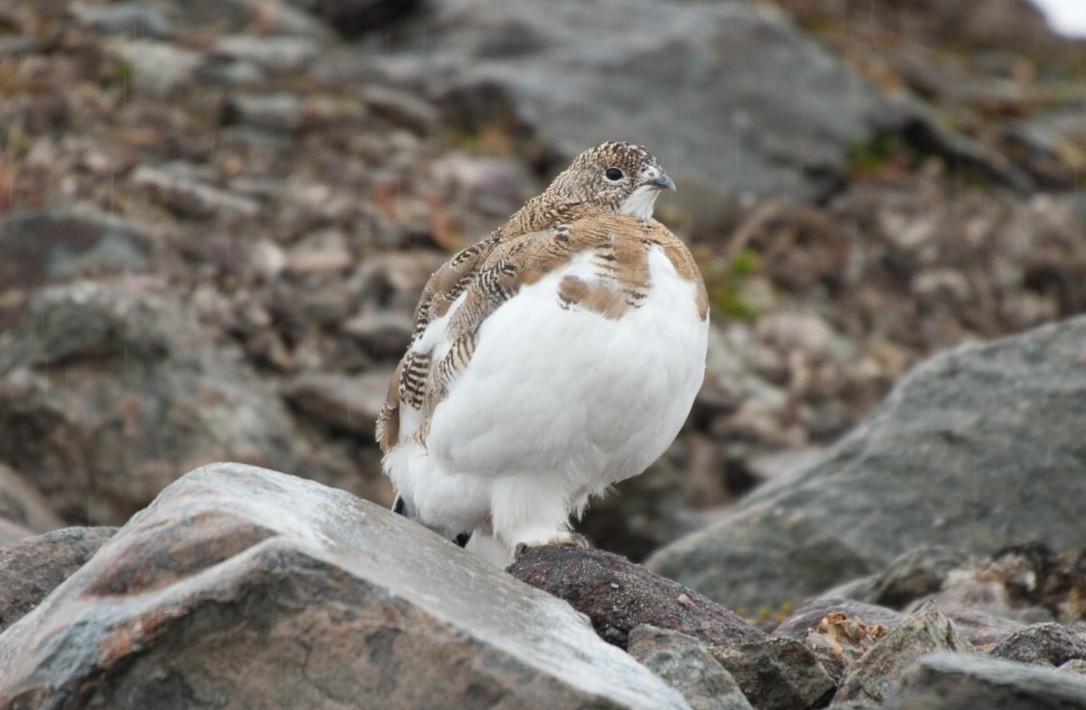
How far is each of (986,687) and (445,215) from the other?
26.7 feet

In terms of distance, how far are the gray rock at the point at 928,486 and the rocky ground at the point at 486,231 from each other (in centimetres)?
2

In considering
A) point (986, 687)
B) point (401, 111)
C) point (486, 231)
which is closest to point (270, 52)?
point (401, 111)

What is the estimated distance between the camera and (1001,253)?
12.6 meters

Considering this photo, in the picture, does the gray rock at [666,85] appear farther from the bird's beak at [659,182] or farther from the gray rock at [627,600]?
the gray rock at [627,600]

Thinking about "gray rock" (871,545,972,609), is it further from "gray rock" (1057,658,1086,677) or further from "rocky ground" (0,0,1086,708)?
"gray rock" (1057,658,1086,677)

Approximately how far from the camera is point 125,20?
1252 centimetres

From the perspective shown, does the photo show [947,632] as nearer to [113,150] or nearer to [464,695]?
[464,695]

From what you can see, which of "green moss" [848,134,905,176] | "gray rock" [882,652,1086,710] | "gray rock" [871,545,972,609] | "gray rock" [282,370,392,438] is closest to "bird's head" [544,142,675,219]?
"gray rock" [871,545,972,609]

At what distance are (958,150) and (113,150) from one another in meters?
7.45

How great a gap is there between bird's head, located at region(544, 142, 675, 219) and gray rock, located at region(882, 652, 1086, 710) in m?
2.86

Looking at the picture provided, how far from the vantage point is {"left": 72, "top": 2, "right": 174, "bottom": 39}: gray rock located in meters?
12.4

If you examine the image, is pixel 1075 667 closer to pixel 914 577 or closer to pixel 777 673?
pixel 777 673

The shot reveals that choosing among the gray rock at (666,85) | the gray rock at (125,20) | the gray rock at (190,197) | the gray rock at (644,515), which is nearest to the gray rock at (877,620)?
the gray rock at (644,515)

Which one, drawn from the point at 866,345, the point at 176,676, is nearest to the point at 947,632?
the point at 176,676
